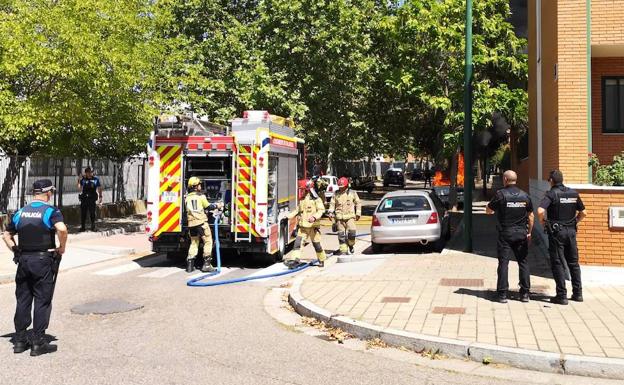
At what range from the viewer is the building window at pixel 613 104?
1245 centimetres

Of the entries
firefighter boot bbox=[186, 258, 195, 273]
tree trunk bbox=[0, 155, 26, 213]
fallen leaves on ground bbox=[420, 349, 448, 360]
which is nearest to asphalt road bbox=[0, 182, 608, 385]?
fallen leaves on ground bbox=[420, 349, 448, 360]

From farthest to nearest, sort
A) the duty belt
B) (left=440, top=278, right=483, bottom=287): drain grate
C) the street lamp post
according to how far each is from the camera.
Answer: the street lamp post, (left=440, top=278, right=483, bottom=287): drain grate, the duty belt

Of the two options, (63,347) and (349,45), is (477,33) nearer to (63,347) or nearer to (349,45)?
(349,45)

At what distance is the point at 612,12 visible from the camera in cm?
1067

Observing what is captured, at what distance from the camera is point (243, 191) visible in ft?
38.2

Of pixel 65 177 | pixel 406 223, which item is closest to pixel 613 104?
pixel 406 223

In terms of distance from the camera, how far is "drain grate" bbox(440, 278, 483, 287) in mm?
9320

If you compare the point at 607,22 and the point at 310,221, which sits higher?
the point at 607,22

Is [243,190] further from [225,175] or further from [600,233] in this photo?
[600,233]

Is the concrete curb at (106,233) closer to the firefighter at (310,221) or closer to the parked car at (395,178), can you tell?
the firefighter at (310,221)

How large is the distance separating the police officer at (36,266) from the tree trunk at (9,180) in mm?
12864

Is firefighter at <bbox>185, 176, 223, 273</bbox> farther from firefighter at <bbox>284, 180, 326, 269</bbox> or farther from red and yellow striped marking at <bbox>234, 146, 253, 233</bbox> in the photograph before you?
firefighter at <bbox>284, 180, 326, 269</bbox>

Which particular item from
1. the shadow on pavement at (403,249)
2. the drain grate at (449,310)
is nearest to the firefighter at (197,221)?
the shadow on pavement at (403,249)

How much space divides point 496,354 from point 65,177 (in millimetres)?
18221
